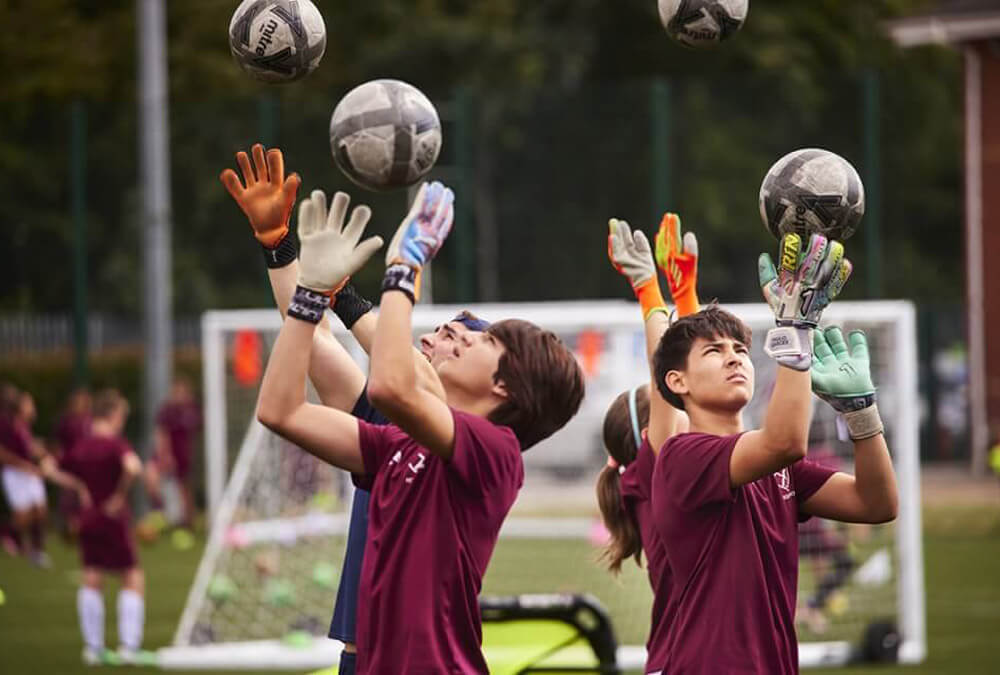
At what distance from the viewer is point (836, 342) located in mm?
4516

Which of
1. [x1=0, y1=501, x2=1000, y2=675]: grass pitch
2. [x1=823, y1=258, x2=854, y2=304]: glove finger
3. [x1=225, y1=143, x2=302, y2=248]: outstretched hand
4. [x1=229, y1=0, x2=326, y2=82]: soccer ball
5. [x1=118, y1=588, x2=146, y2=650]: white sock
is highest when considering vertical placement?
[x1=229, y1=0, x2=326, y2=82]: soccer ball

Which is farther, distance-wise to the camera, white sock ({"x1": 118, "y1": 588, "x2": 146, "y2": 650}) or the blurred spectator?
the blurred spectator

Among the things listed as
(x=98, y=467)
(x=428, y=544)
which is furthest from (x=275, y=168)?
(x=98, y=467)

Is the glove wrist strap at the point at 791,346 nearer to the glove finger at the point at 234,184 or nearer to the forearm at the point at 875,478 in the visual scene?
the forearm at the point at 875,478

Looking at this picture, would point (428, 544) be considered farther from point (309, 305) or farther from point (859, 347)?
point (859, 347)

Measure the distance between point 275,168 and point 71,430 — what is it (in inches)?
531

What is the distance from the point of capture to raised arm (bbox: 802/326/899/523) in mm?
4453

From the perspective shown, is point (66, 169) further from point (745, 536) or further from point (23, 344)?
point (745, 536)

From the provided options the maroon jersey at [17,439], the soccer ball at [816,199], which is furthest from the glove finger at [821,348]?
the maroon jersey at [17,439]

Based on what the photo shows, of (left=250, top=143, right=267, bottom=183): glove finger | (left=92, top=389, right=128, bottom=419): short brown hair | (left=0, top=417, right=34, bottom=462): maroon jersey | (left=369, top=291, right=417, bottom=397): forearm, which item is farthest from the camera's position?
(left=0, top=417, right=34, bottom=462): maroon jersey

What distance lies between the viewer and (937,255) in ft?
119

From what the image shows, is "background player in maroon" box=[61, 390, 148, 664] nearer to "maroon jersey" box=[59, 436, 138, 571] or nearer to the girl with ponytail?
"maroon jersey" box=[59, 436, 138, 571]

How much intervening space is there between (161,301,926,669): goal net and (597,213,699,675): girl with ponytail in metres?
4.48

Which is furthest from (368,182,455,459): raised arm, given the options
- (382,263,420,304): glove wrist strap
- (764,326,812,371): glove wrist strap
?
(764,326,812,371): glove wrist strap
